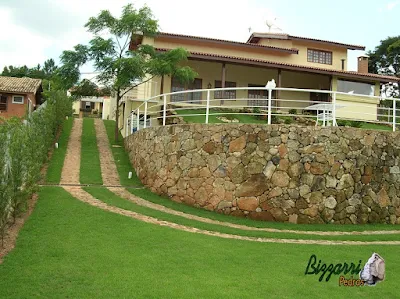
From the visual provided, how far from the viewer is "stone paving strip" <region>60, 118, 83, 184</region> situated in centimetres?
1284

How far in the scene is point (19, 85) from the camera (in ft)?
109

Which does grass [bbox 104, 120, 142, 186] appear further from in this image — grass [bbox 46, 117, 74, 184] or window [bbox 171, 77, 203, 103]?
window [bbox 171, 77, 203, 103]

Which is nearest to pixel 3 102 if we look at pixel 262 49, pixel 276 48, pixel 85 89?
pixel 85 89

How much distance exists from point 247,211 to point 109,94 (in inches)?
438

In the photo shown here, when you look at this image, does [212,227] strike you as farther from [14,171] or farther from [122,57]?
[122,57]

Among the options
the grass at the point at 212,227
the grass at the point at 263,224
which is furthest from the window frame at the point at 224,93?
the grass at the point at 212,227

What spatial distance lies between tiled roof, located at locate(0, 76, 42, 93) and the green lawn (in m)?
26.5

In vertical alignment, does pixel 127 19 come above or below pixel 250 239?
above

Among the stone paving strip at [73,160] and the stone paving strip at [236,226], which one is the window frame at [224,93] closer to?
the stone paving strip at [73,160]

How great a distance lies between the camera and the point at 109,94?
63.7 feet

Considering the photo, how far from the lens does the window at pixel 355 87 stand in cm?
2519

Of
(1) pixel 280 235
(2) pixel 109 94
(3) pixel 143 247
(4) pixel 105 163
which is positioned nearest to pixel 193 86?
(2) pixel 109 94

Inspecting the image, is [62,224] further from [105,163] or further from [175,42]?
[175,42]

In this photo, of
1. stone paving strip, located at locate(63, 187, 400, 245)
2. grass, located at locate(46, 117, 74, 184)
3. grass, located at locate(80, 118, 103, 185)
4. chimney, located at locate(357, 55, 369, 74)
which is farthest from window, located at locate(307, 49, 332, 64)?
stone paving strip, located at locate(63, 187, 400, 245)
